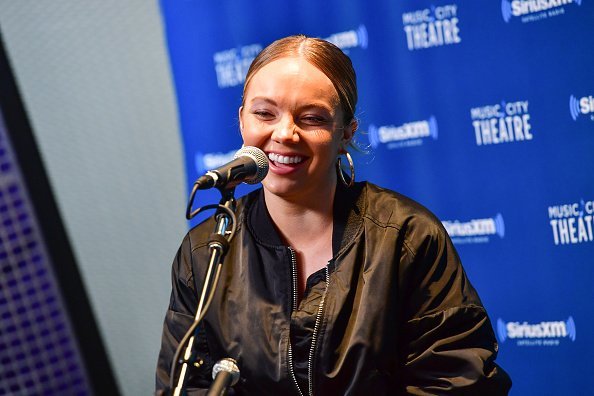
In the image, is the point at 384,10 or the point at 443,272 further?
the point at 384,10

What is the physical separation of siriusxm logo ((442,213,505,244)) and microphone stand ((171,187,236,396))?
162 centimetres

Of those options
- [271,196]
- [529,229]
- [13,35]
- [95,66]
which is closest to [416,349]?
[271,196]

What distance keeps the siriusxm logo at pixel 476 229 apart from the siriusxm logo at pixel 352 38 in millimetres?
775

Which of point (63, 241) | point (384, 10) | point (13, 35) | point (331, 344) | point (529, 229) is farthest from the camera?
point (13, 35)

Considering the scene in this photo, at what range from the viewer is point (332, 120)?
1.96 meters

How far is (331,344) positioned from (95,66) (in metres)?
2.34

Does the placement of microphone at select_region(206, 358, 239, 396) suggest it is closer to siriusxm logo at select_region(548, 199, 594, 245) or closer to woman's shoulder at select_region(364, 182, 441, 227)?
woman's shoulder at select_region(364, 182, 441, 227)

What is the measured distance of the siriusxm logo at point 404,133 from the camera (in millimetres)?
3076

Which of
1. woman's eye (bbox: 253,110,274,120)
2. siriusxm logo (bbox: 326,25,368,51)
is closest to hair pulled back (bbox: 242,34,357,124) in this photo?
woman's eye (bbox: 253,110,274,120)

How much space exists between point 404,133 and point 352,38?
1.44 ft

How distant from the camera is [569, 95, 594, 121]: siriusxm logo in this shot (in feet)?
9.04

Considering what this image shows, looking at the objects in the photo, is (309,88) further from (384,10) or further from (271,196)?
(384,10)

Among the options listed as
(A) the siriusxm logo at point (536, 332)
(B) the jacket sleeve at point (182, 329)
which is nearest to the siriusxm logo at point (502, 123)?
(A) the siriusxm logo at point (536, 332)

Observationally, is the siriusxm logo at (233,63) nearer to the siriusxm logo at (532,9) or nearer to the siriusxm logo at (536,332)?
the siriusxm logo at (532,9)
